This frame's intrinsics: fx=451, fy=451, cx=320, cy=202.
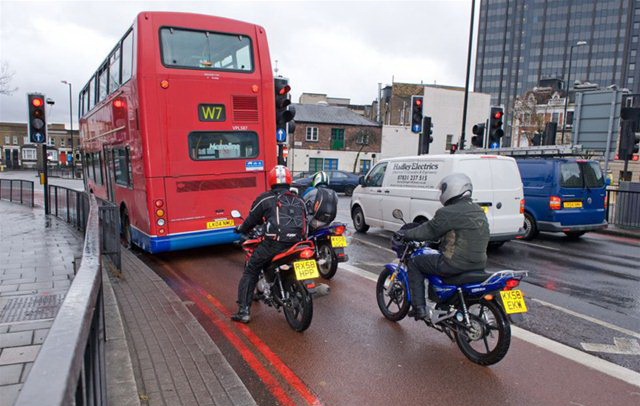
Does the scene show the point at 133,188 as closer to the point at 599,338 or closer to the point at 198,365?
the point at 198,365

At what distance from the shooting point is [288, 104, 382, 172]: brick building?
43.5 m

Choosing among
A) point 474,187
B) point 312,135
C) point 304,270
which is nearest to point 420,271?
point 304,270

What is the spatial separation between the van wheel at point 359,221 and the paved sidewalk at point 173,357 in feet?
23.1

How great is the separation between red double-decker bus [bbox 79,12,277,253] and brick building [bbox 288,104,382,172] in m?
33.6

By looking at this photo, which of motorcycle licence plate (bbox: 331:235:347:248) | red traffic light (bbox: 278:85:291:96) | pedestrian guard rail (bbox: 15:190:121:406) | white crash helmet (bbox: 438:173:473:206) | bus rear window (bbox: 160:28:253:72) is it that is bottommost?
motorcycle licence plate (bbox: 331:235:347:248)

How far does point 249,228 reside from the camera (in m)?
5.22

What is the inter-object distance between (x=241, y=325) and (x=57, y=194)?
12017 mm

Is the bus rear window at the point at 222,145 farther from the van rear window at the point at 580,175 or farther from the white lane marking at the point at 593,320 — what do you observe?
the van rear window at the point at 580,175

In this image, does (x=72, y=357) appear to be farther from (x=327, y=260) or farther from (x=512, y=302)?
(x=327, y=260)

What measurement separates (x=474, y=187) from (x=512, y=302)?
501cm

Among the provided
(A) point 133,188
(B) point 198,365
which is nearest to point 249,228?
(B) point 198,365

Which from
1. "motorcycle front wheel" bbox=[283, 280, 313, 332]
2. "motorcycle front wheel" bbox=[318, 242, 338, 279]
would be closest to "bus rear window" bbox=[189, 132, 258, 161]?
"motorcycle front wheel" bbox=[318, 242, 338, 279]

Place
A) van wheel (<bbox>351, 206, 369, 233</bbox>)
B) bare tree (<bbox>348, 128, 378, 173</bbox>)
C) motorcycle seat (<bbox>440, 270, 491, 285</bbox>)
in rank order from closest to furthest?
motorcycle seat (<bbox>440, 270, 491, 285</bbox>) → van wheel (<bbox>351, 206, 369, 233</bbox>) → bare tree (<bbox>348, 128, 378, 173</bbox>)

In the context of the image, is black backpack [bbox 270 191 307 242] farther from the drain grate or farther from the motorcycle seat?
the drain grate
